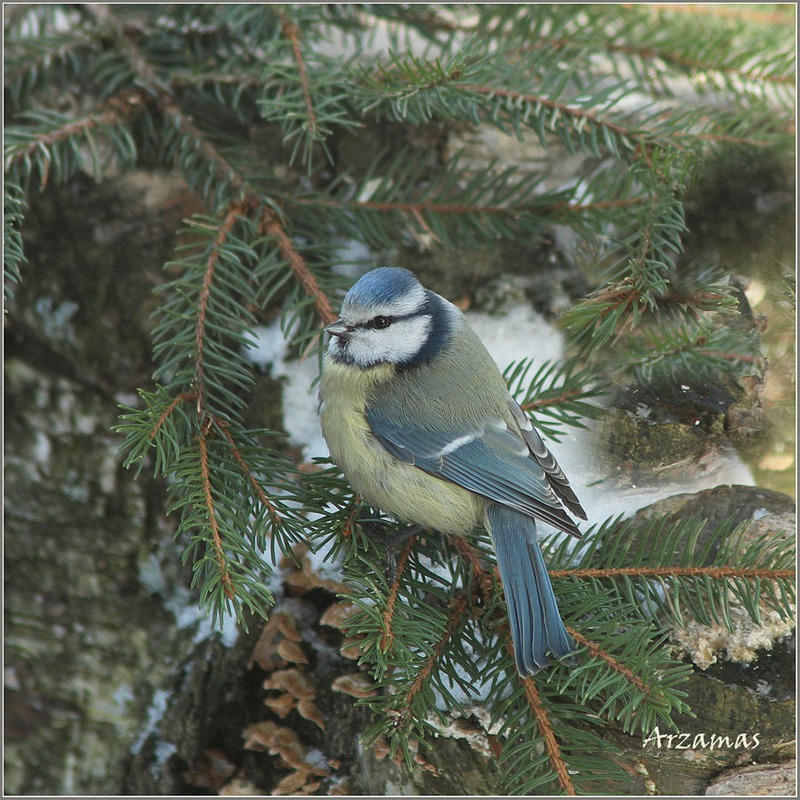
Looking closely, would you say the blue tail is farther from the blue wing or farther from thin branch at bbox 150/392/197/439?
thin branch at bbox 150/392/197/439

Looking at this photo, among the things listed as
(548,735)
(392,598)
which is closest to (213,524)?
(392,598)

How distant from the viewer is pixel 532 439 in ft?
3.78

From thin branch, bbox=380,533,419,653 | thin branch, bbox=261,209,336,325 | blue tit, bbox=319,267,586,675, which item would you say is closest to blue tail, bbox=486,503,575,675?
A: blue tit, bbox=319,267,586,675

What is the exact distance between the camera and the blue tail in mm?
895

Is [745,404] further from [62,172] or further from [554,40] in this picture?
[62,172]

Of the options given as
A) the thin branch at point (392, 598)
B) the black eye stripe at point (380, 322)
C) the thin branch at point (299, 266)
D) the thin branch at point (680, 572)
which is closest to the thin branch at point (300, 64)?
the thin branch at point (299, 266)

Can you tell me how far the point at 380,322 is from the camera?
1.15 meters

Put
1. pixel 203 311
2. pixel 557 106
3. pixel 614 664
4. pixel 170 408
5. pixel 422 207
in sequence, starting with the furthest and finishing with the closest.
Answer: pixel 422 207 → pixel 557 106 → pixel 203 311 → pixel 170 408 → pixel 614 664

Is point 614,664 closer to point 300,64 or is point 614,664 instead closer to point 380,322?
point 380,322

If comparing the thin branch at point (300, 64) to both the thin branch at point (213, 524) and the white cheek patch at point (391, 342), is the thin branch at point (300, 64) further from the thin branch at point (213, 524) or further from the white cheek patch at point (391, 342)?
the thin branch at point (213, 524)

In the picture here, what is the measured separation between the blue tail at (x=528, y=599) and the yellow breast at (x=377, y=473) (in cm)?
7

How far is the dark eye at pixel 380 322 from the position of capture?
1.14 m

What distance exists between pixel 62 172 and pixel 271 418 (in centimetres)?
62

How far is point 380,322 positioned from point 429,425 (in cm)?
17
